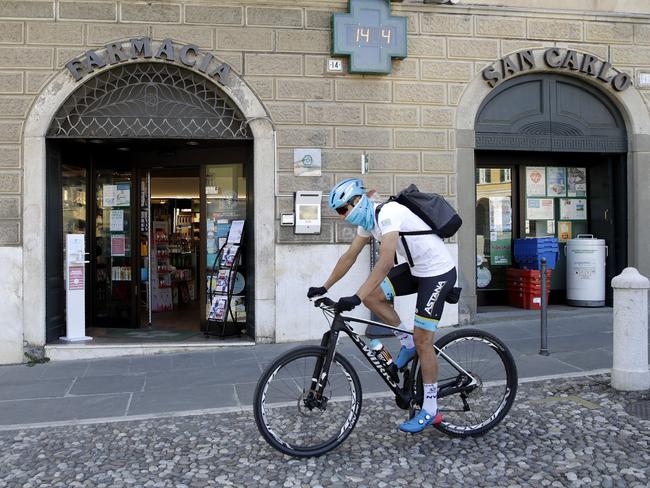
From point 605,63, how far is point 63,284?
8089 mm

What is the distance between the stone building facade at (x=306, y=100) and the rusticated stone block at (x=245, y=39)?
13 mm

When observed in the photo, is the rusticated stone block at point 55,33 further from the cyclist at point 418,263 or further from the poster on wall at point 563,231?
the poster on wall at point 563,231

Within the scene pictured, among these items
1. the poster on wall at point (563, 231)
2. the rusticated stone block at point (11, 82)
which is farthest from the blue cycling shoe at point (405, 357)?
the poster on wall at point (563, 231)

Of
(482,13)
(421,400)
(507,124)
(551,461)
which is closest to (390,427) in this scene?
(421,400)

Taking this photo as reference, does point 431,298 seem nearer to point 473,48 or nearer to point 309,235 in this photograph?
point 309,235

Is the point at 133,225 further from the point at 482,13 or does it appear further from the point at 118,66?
the point at 482,13

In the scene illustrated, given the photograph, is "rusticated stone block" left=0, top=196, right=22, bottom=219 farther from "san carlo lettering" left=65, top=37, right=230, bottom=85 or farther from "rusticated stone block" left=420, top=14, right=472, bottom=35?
"rusticated stone block" left=420, top=14, right=472, bottom=35

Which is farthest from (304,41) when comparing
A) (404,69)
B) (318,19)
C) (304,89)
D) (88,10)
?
(88,10)

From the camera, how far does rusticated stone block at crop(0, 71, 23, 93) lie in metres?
7.20

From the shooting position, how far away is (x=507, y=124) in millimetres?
8539

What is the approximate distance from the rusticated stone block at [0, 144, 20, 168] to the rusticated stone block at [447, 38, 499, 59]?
18.7ft

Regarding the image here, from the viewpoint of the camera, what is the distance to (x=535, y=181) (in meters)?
9.79

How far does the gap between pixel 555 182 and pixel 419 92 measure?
10.8 ft

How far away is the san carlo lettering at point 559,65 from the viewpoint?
27.0 feet
